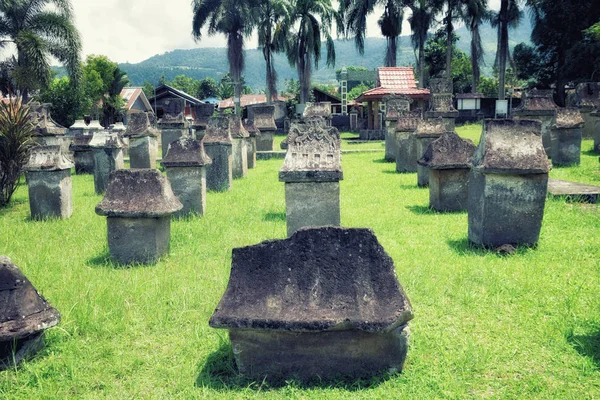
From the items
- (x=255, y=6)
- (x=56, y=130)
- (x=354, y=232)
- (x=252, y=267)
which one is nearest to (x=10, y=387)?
(x=252, y=267)

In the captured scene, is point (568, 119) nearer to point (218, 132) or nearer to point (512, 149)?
point (512, 149)

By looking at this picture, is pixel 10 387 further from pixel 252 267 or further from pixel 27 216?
pixel 27 216

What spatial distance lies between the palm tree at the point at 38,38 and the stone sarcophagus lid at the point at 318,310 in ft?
70.1

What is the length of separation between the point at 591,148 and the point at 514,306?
14036 millimetres

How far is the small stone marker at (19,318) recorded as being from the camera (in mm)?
3930

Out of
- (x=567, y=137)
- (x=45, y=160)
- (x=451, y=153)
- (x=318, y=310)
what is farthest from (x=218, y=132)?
(x=318, y=310)

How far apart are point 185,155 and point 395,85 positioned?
935 inches

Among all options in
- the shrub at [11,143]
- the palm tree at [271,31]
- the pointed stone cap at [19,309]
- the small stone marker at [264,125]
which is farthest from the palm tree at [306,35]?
the pointed stone cap at [19,309]

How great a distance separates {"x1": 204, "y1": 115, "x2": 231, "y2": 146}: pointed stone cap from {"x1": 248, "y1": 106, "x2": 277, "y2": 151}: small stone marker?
7696mm

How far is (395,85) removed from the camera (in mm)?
30938

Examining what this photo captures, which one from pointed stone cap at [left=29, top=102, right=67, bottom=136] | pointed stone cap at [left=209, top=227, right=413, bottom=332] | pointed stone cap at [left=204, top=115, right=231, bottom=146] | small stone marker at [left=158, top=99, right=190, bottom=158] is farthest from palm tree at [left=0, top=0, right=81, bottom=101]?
pointed stone cap at [left=209, top=227, right=413, bottom=332]

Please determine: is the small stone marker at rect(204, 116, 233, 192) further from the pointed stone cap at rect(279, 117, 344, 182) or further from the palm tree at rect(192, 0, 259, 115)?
the palm tree at rect(192, 0, 259, 115)

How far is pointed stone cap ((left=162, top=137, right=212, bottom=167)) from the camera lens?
9086mm

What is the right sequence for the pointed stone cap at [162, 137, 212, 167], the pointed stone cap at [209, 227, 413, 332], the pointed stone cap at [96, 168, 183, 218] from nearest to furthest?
the pointed stone cap at [209, 227, 413, 332], the pointed stone cap at [96, 168, 183, 218], the pointed stone cap at [162, 137, 212, 167]
